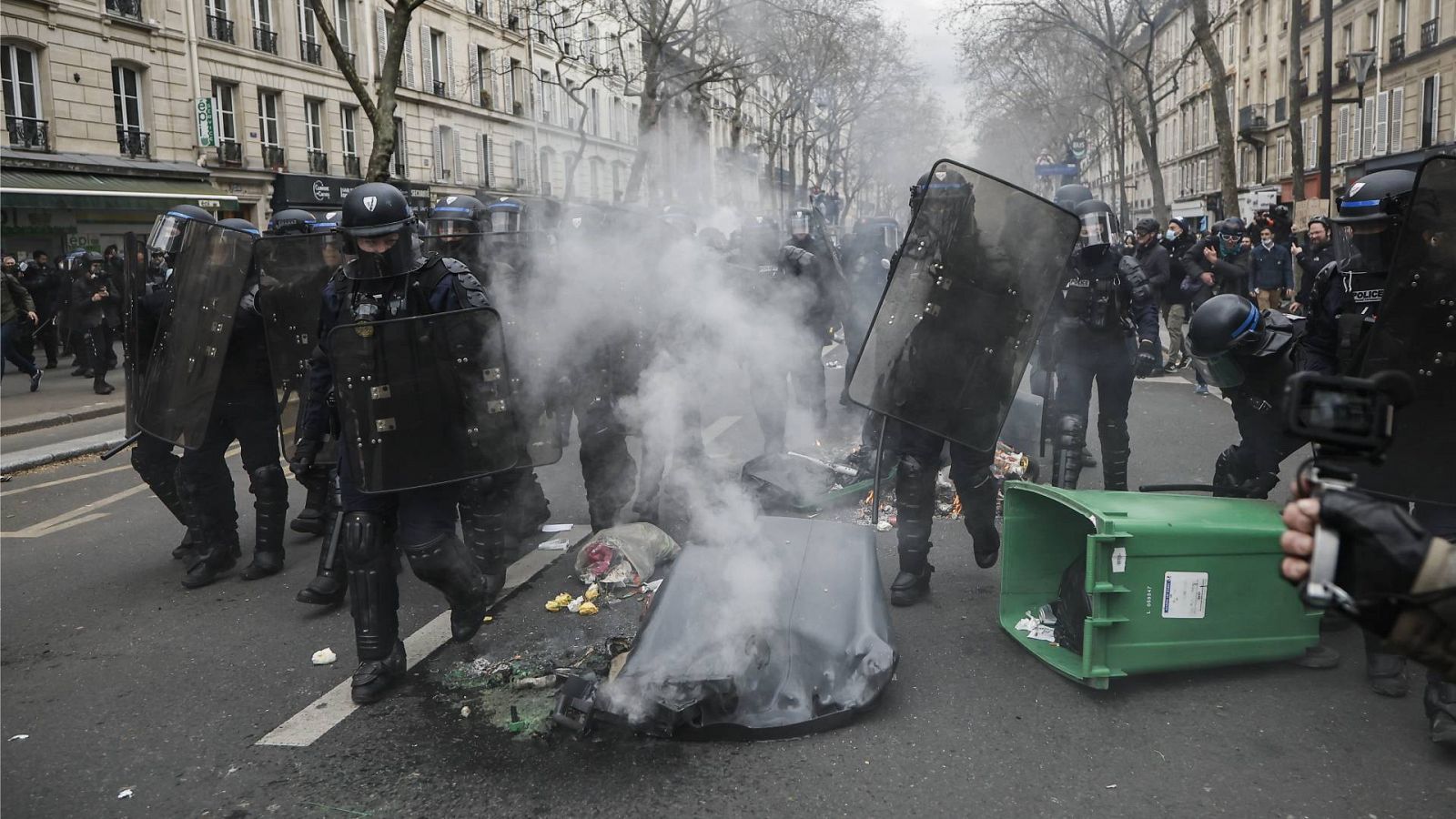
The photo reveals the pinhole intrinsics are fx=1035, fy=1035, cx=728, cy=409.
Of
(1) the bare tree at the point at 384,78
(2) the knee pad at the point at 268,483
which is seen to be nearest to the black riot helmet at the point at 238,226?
(2) the knee pad at the point at 268,483

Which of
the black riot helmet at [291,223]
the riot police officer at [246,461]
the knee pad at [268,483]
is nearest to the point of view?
the riot police officer at [246,461]

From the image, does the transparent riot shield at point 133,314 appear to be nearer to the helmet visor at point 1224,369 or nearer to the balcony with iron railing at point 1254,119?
the helmet visor at point 1224,369

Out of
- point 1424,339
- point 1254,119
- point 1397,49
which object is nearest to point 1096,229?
point 1424,339

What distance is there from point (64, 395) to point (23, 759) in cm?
1040

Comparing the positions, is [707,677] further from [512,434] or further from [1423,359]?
[1423,359]

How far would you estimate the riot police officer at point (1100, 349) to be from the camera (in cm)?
536

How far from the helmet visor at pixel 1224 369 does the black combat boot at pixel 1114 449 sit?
1.34 meters

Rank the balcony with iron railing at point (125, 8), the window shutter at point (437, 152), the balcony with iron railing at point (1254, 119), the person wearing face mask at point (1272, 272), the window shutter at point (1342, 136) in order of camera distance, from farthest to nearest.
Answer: the balcony with iron railing at point (1254, 119)
the window shutter at point (1342, 136)
the window shutter at point (437, 152)
the balcony with iron railing at point (125, 8)
the person wearing face mask at point (1272, 272)

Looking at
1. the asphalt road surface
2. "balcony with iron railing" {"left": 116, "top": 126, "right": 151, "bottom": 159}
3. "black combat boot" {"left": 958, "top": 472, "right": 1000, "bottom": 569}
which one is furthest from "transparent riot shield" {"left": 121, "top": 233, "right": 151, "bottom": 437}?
"balcony with iron railing" {"left": 116, "top": 126, "right": 151, "bottom": 159}

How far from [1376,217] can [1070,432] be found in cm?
235

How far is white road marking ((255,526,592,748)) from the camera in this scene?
307 centimetres

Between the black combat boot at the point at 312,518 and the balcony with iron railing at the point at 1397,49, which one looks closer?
the black combat boot at the point at 312,518

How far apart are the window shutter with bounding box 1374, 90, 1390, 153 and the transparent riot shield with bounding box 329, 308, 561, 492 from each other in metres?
32.7

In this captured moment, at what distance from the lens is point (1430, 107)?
2723 centimetres
